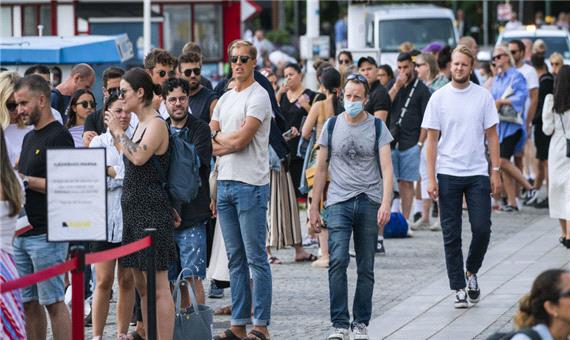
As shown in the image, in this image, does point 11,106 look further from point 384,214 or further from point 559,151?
point 559,151

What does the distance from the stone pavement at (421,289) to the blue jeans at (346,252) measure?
39 cm

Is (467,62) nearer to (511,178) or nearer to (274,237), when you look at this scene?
(274,237)

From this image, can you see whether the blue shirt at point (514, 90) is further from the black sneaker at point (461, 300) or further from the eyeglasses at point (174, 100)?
the eyeglasses at point (174, 100)

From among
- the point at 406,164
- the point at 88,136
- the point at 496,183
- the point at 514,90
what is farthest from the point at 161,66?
the point at 514,90

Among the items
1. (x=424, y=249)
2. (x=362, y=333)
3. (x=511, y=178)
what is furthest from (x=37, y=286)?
(x=511, y=178)

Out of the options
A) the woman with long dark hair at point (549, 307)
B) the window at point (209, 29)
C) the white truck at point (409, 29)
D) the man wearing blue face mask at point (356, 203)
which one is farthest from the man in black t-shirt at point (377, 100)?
the window at point (209, 29)

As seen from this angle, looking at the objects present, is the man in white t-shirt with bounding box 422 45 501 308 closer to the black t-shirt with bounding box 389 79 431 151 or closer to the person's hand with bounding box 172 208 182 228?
the person's hand with bounding box 172 208 182 228

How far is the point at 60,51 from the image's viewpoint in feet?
59.1

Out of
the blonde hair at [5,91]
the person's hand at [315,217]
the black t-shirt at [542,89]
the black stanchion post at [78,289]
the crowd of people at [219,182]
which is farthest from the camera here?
the black t-shirt at [542,89]

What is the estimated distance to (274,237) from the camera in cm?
1279

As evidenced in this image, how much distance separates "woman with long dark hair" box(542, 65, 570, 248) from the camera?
13.5 metres

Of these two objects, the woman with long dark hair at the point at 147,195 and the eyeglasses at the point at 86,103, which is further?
the eyeglasses at the point at 86,103

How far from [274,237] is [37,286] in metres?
4.66

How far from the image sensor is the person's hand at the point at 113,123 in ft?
27.7
